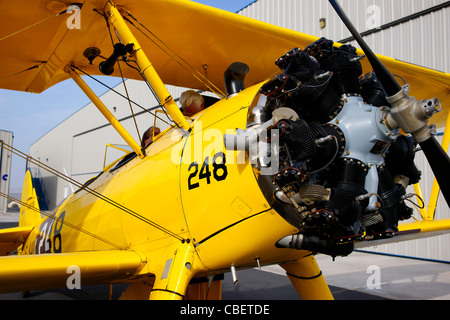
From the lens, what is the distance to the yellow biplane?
2012mm

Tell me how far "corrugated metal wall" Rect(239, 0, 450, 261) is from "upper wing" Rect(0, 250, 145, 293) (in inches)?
319

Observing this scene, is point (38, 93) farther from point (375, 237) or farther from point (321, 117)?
point (375, 237)

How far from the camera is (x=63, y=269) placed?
256 centimetres

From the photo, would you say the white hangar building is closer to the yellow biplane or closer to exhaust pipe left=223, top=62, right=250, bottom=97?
the yellow biplane

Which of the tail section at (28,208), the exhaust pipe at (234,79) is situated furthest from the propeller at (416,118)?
the tail section at (28,208)

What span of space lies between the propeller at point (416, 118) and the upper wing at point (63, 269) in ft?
6.77

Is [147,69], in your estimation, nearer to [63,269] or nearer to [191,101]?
[191,101]

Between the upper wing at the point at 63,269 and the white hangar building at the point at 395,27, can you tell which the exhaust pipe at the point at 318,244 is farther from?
the white hangar building at the point at 395,27

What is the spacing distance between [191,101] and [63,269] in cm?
185

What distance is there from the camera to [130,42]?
2.95 metres

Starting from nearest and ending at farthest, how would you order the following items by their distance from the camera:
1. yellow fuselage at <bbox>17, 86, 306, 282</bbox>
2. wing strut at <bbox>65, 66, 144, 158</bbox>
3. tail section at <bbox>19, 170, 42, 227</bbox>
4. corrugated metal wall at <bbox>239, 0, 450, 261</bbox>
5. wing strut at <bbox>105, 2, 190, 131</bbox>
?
yellow fuselage at <bbox>17, 86, 306, 282</bbox> < wing strut at <bbox>105, 2, 190, 131</bbox> < wing strut at <bbox>65, 66, 144, 158</bbox> < tail section at <bbox>19, 170, 42, 227</bbox> < corrugated metal wall at <bbox>239, 0, 450, 261</bbox>

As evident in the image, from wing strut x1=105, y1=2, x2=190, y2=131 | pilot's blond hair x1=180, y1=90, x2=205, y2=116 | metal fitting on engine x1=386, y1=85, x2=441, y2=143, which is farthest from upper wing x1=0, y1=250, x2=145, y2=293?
metal fitting on engine x1=386, y1=85, x2=441, y2=143

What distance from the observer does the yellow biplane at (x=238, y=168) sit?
201cm

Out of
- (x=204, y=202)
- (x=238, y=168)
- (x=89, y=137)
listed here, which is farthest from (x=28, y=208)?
(x=89, y=137)
